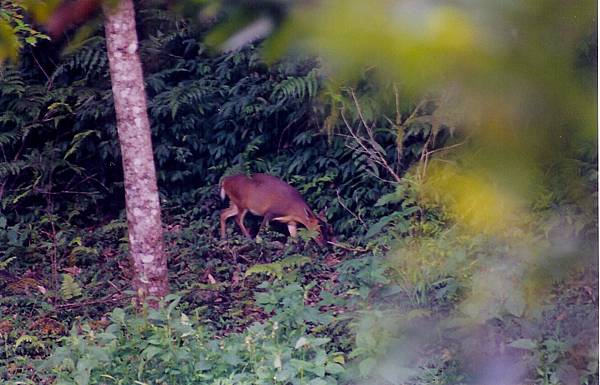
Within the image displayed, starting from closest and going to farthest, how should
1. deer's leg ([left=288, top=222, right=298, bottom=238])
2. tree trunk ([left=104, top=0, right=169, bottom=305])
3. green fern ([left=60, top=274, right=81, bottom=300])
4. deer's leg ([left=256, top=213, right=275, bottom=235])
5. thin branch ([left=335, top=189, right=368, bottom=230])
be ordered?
tree trunk ([left=104, top=0, right=169, bottom=305]), green fern ([left=60, top=274, right=81, bottom=300]), thin branch ([left=335, top=189, right=368, bottom=230]), deer's leg ([left=288, top=222, right=298, bottom=238]), deer's leg ([left=256, top=213, right=275, bottom=235])

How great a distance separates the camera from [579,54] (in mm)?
519

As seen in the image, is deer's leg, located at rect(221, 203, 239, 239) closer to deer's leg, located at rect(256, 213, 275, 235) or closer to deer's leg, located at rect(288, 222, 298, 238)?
deer's leg, located at rect(256, 213, 275, 235)

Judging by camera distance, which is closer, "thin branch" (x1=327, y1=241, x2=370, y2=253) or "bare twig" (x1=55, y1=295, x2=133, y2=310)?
"bare twig" (x1=55, y1=295, x2=133, y2=310)

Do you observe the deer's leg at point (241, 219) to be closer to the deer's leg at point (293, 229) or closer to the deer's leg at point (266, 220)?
the deer's leg at point (266, 220)

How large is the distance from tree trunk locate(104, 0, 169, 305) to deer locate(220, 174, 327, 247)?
1.47 metres

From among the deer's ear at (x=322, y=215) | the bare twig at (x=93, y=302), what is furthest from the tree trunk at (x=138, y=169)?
the deer's ear at (x=322, y=215)

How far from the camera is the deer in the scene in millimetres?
5379

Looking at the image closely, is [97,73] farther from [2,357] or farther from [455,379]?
[455,379]

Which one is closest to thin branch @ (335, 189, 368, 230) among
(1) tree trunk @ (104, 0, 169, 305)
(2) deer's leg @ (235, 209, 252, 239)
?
(2) deer's leg @ (235, 209, 252, 239)

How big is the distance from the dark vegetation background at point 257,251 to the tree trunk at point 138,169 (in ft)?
0.59

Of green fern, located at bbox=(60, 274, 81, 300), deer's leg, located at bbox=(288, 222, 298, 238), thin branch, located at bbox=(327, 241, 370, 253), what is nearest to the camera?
green fern, located at bbox=(60, 274, 81, 300)

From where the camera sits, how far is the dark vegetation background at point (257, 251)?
A: 1741mm

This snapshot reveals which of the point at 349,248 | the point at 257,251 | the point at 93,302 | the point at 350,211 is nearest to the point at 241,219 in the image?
the point at 257,251

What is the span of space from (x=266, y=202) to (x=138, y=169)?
1.72 metres
